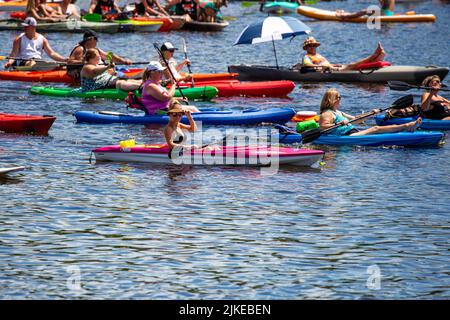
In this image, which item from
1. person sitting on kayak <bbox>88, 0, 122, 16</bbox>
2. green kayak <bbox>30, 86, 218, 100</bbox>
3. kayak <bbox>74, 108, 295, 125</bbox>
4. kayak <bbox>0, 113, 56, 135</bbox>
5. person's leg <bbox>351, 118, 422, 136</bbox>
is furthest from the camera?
person sitting on kayak <bbox>88, 0, 122, 16</bbox>

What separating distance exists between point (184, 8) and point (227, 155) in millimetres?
24387

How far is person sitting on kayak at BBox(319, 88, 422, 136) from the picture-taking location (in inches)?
728

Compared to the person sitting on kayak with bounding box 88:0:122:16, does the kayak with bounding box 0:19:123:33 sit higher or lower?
lower

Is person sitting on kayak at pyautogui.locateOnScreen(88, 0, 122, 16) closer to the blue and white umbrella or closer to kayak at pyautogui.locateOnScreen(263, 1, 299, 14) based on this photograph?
kayak at pyautogui.locateOnScreen(263, 1, 299, 14)

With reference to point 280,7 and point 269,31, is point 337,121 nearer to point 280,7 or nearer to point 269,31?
point 269,31

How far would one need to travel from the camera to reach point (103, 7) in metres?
38.6

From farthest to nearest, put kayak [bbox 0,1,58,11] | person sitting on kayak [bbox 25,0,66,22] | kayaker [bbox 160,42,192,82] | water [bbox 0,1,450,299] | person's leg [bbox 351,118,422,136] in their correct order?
kayak [bbox 0,1,58,11], person sitting on kayak [bbox 25,0,66,22], kayaker [bbox 160,42,192,82], person's leg [bbox 351,118,422,136], water [bbox 0,1,450,299]

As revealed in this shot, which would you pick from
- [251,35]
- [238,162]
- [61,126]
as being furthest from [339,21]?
[238,162]

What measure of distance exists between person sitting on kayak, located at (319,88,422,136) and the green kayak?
503 centimetres

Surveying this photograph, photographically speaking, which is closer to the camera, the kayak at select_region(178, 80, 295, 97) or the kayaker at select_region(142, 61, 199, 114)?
the kayaker at select_region(142, 61, 199, 114)

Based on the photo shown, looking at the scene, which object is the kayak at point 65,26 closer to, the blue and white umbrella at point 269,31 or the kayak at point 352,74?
the kayak at point 352,74

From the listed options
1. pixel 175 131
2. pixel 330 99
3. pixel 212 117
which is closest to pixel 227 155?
pixel 175 131

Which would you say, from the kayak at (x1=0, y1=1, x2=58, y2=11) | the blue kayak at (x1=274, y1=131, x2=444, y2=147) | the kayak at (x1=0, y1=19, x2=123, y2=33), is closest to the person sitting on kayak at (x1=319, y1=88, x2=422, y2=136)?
the blue kayak at (x1=274, y1=131, x2=444, y2=147)
